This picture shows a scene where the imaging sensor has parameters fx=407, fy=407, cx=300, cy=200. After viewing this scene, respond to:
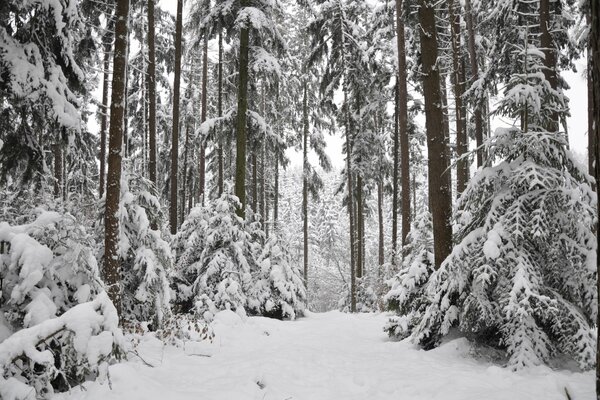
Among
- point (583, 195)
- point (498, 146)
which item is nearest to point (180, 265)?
point (498, 146)

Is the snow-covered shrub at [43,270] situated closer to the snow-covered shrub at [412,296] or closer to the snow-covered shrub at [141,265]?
the snow-covered shrub at [141,265]

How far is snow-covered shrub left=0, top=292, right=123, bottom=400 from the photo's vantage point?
360cm

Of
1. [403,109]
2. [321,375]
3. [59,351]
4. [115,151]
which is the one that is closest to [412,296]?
[321,375]

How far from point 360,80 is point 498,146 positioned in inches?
528

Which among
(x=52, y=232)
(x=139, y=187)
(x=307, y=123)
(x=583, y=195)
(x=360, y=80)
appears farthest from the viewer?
(x=307, y=123)

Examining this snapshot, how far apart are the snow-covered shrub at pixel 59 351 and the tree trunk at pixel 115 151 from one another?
2371 mm

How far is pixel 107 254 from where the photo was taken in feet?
22.5

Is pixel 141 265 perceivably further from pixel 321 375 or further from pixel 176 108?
pixel 176 108

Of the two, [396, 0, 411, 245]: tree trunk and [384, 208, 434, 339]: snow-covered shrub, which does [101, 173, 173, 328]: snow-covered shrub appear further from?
[396, 0, 411, 245]: tree trunk

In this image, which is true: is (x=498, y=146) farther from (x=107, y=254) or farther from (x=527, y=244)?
(x=107, y=254)

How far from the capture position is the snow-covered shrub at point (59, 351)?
11.8ft

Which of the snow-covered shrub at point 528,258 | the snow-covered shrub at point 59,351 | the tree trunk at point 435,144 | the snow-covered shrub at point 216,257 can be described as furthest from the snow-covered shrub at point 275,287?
the snow-covered shrub at point 59,351

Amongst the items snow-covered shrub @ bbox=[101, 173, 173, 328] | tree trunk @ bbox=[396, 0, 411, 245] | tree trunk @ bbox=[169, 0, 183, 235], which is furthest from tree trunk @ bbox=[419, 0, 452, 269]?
tree trunk @ bbox=[169, 0, 183, 235]

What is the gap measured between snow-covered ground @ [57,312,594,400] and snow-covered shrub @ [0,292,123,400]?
294 mm
